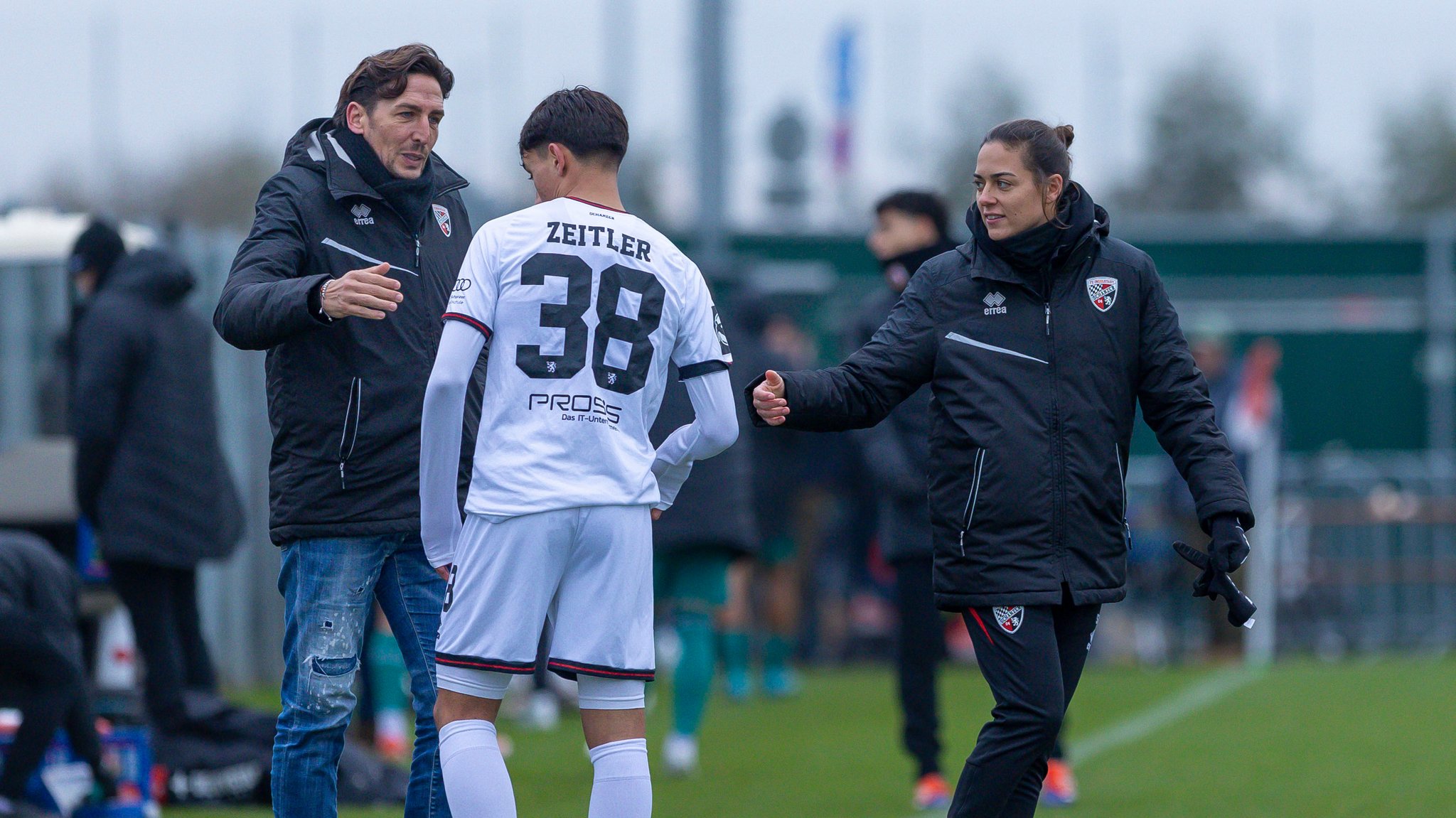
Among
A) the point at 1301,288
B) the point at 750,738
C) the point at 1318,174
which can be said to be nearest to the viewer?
the point at 750,738

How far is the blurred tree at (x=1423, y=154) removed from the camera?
4903 cm

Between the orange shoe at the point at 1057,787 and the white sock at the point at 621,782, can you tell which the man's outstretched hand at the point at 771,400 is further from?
the orange shoe at the point at 1057,787

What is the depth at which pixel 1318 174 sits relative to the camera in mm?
45281

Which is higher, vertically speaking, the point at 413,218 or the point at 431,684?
the point at 413,218

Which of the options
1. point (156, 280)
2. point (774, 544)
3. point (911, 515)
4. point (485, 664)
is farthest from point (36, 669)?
point (774, 544)

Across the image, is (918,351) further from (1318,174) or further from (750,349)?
(1318,174)

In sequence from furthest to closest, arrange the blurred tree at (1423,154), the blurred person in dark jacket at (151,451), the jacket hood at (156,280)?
1. the blurred tree at (1423,154)
2. the jacket hood at (156,280)
3. the blurred person in dark jacket at (151,451)

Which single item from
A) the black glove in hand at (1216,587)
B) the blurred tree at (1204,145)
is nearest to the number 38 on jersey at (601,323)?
the black glove in hand at (1216,587)

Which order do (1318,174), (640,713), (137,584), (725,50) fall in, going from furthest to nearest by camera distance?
(1318,174) < (725,50) < (137,584) < (640,713)

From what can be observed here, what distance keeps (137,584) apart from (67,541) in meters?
1.64

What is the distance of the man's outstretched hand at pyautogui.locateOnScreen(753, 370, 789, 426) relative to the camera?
194 inches

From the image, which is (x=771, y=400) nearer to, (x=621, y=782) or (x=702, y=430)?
(x=702, y=430)

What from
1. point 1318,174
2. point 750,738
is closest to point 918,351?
point 750,738

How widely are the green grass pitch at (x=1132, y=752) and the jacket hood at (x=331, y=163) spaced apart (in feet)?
9.31
